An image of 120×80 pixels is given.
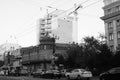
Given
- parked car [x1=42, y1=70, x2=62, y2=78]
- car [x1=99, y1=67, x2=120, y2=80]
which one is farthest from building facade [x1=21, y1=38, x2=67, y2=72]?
car [x1=99, y1=67, x2=120, y2=80]

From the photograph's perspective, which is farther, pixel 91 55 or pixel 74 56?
pixel 74 56

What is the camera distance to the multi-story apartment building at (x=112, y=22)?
70438mm

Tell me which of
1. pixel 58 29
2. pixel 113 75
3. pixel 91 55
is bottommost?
pixel 113 75

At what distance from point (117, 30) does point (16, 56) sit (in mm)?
47163

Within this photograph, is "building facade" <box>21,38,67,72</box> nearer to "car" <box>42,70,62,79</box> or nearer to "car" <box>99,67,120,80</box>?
"car" <box>42,70,62,79</box>

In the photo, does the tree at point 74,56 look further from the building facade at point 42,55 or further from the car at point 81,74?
the building facade at point 42,55

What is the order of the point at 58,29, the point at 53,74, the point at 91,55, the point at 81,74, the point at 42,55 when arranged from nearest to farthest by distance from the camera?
the point at 81,74 < the point at 53,74 < the point at 91,55 < the point at 42,55 < the point at 58,29

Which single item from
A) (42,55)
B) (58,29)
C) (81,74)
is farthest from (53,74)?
(58,29)

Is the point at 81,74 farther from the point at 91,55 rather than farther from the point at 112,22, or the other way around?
the point at 112,22

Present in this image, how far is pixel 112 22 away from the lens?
2864 inches

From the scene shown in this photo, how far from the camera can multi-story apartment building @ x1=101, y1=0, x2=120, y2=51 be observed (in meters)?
70.4

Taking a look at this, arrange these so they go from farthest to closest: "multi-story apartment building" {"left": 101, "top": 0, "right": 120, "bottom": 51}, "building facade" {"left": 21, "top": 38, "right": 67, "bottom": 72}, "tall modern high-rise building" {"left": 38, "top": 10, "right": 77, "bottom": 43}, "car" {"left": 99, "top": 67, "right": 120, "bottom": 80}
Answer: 1. "tall modern high-rise building" {"left": 38, "top": 10, "right": 77, "bottom": 43}
2. "building facade" {"left": 21, "top": 38, "right": 67, "bottom": 72}
3. "multi-story apartment building" {"left": 101, "top": 0, "right": 120, "bottom": 51}
4. "car" {"left": 99, "top": 67, "right": 120, "bottom": 80}

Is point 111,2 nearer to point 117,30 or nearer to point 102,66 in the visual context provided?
point 117,30

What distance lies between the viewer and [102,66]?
141 ft
